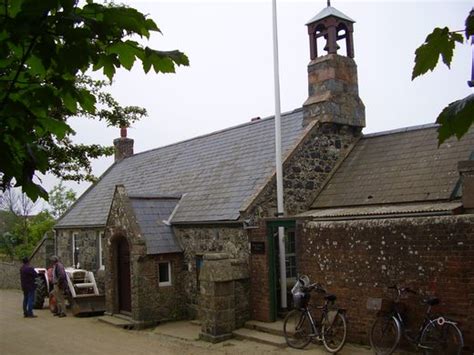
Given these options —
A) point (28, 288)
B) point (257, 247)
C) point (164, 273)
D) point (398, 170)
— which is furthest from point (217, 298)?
point (28, 288)

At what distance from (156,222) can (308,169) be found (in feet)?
16.4

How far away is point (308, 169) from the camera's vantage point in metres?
14.8

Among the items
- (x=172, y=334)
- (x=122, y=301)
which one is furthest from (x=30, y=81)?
(x=122, y=301)

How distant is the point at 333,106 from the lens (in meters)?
15.2

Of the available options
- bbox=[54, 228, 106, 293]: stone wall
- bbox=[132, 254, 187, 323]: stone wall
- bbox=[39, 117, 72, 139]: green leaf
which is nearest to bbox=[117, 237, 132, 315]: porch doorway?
bbox=[132, 254, 187, 323]: stone wall

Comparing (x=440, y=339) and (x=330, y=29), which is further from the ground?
(x=330, y=29)

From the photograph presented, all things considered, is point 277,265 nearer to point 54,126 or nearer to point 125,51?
point 54,126

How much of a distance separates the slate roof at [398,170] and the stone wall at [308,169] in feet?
0.96

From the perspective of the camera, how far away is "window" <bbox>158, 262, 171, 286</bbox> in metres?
15.3

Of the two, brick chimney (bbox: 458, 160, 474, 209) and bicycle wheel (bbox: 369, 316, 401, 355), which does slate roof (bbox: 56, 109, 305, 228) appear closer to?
bicycle wheel (bbox: 369, 316, 401, 355)

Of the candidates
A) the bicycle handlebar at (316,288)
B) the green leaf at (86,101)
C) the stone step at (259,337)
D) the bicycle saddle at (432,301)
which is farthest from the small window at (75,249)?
the green leaf at (86,101)

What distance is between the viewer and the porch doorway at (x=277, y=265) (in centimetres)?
1284

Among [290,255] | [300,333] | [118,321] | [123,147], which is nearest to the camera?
[300,333]

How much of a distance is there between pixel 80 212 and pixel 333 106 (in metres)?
13.3
